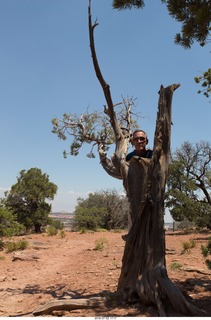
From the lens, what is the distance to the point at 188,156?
26.0 meters

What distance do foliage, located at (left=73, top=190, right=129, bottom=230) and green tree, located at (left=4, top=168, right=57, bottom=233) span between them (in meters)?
5.55

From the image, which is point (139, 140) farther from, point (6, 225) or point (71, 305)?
point (6, 225)

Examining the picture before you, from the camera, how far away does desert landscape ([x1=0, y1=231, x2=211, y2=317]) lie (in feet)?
14.9

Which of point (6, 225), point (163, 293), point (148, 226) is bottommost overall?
point (163, 293)

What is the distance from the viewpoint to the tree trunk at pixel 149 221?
172 inches

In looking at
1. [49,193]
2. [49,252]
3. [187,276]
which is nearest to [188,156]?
[49,193]

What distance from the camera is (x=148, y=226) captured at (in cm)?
462

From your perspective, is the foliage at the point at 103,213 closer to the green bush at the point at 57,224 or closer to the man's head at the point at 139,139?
the green bush at the point at 57,224

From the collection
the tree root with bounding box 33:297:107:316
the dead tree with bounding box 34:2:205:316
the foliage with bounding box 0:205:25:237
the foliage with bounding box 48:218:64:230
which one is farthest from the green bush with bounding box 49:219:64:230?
the dead tree with bounding box 34:2:205:316

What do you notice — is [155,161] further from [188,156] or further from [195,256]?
[188,156]

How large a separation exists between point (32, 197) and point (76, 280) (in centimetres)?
1536

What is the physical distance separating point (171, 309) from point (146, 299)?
0.38m

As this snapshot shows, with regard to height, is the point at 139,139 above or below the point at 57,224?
above

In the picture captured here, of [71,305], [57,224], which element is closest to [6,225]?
[71,305]
